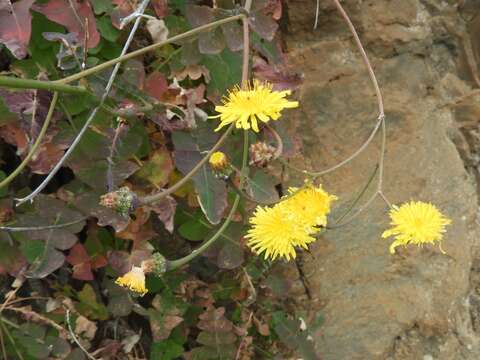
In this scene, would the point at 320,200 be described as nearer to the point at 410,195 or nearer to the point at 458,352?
the point at 410,195

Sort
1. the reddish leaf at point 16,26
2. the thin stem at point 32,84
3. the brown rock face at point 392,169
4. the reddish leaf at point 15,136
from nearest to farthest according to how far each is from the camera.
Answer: the thin stem at point 32,84, the reddish leaf at point 16,26, the reddish leaf at point 15,136, the brown rock face at point 392,169

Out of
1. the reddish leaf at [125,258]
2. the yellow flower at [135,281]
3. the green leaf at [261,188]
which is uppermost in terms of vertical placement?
the green leaf at [261,188]

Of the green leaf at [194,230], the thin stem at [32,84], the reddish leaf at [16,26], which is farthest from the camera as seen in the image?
the green leaf at [194,230]

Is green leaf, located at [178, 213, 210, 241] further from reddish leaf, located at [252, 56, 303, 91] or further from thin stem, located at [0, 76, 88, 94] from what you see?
thin stem, located at [0, 76, 88, 94]

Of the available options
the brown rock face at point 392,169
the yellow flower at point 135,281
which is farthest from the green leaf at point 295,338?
the yellow flower at point 135,281

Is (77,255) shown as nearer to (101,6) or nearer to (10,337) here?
(10,337)

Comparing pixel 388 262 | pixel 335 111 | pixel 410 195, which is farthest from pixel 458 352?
pixel 335 111

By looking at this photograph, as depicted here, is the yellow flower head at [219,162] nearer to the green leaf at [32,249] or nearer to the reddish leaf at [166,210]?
the reddish leaf at [166,210]
